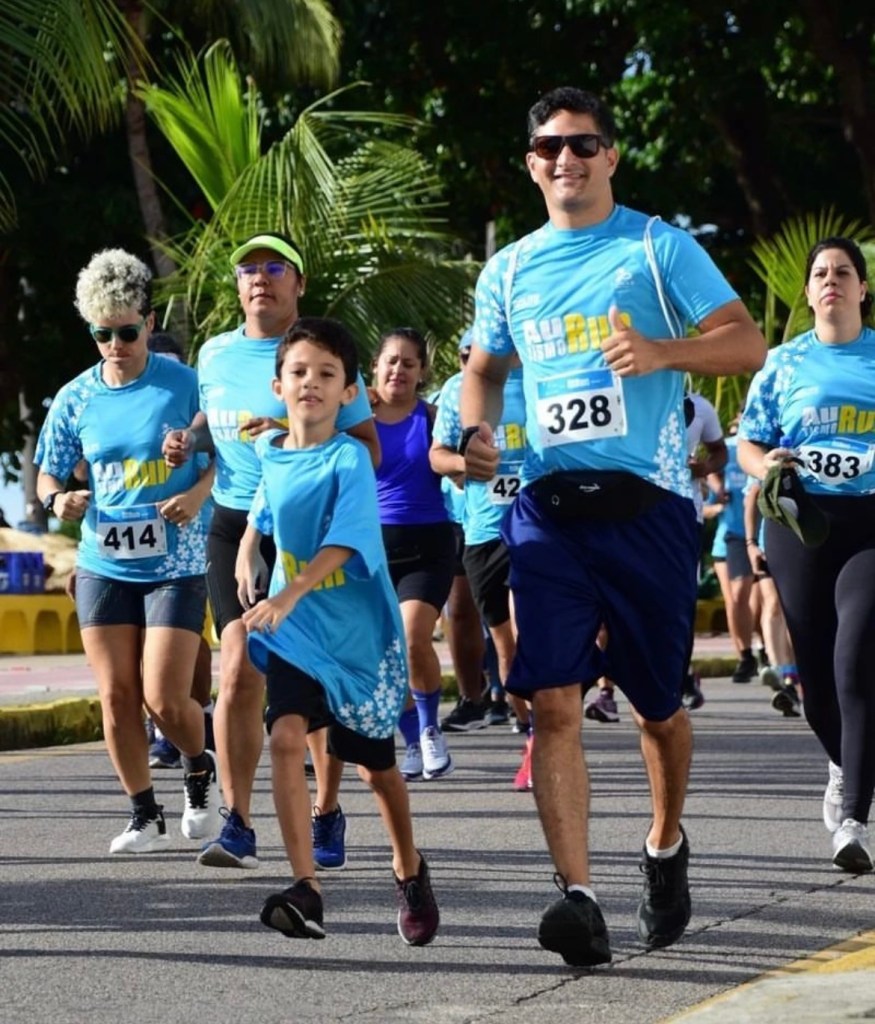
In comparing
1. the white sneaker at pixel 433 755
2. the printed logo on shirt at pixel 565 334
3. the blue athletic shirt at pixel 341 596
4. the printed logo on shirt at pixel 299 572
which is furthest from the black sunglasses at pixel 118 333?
the white sneaker at pixel 433 755

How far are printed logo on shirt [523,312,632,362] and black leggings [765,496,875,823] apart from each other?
2.19 metres

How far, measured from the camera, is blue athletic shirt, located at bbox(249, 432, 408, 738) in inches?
253

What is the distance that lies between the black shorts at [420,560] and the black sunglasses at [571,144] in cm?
491

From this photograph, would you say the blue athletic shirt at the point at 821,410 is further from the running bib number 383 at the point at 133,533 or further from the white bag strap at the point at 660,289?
the white bag strap at the point at 660,289

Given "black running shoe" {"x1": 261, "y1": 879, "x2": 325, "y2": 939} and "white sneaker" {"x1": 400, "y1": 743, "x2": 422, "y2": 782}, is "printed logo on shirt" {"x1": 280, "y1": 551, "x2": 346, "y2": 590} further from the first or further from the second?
"white sneaker" {"x1": 400, "y1": 743, "x2": 422, "y2": 782}

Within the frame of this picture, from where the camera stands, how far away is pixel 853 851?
25.1 feet

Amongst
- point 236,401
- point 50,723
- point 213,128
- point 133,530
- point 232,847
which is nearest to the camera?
point 232,847

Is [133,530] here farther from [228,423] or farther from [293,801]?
[293,801]

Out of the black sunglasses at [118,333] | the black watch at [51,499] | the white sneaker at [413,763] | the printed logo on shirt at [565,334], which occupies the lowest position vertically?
the white sneaker at [413,763]

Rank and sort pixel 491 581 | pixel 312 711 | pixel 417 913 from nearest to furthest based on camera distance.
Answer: pixel 417 913
pixel 312 711
pixel 491 581

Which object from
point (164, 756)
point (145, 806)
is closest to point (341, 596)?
point (145, 806)

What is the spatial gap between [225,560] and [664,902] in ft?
8.22

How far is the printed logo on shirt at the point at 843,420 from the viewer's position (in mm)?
8227

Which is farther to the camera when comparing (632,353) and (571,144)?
(571,144)
